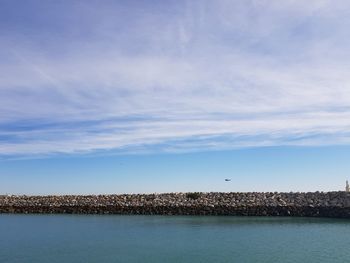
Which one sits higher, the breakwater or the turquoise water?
the breakwater

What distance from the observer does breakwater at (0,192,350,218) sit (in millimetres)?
38688

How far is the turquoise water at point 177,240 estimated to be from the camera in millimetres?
21453

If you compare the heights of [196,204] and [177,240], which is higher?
[196,204]

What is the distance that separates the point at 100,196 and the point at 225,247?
83.4 ft

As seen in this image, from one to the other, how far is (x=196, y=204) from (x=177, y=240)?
1561cm

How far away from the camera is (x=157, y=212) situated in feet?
140

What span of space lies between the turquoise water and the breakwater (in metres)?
2.05

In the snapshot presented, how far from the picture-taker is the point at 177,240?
26.3 m

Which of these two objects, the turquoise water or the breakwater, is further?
the breakwater

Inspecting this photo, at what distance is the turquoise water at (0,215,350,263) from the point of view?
21453mm

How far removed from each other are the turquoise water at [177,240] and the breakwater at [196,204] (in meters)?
2.05

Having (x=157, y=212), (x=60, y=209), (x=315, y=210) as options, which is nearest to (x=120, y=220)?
(x=157, y=212)

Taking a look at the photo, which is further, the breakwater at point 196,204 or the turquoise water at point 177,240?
the breakwater at point 196,204

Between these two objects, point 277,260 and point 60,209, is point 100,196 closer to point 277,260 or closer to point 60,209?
point 60,209
